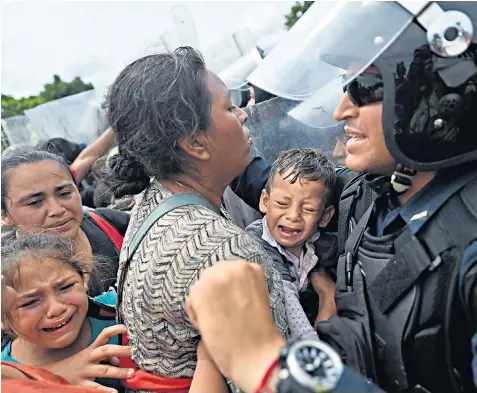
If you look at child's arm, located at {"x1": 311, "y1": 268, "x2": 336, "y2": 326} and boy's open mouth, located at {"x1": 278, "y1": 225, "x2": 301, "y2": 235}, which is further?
boy's open mouth, located at {"x1": 278, "y1": 225, "x2": 301, "y2": 235}

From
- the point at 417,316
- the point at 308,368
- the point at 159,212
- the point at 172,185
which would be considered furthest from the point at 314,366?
the point at 172,185

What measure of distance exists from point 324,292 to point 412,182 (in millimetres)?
861

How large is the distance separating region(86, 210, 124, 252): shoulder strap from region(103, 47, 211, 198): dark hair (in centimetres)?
116

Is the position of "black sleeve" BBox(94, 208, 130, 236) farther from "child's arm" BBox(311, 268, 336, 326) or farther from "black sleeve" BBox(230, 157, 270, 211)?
"child's arm" BBox(311, 268, 336, 326)

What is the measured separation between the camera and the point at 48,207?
2672 mm

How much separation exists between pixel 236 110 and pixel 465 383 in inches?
53.8

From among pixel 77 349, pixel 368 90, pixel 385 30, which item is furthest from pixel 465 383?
pixel 77 349

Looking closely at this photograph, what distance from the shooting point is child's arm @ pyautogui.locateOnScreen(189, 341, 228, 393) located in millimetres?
1418

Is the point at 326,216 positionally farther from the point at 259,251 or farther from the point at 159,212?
the point at 159,212

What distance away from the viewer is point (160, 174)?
5.73ft

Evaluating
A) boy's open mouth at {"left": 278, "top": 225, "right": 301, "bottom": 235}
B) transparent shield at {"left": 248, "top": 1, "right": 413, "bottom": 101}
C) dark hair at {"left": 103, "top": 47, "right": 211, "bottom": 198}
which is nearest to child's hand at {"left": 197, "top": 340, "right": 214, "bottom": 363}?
dark hair at {"left": 103, "top": 47, "right": 211, "bottom": 198}

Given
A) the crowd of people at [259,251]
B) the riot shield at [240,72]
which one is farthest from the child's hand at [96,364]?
the riot shield at [240,72]

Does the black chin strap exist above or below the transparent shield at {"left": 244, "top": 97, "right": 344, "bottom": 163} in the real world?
below

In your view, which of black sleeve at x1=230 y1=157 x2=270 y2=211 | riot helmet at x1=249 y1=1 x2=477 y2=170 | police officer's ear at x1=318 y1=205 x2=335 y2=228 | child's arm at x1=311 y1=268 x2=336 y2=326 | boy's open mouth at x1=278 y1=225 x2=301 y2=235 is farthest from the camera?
black sleeve at x1=230 y1=157 x2=270 y2=211
